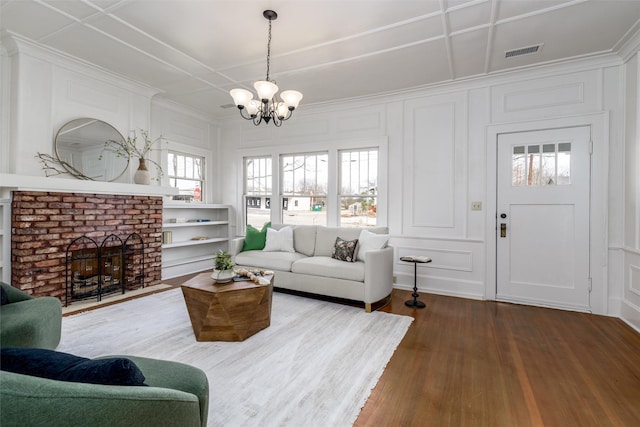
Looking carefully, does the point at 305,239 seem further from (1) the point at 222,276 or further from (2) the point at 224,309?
(2) the point at 224,309

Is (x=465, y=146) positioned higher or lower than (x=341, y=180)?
higher

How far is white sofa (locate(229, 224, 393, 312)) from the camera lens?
11.5 ft

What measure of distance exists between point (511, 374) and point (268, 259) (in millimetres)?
2974

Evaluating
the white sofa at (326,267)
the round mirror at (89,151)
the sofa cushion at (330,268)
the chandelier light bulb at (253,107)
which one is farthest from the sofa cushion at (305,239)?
the round mirror at (89,151)

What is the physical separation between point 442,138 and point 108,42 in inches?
163

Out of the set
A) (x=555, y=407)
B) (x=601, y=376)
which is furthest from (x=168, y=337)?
(x=601, y=376)

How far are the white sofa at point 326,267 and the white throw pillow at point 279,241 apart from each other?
0.33 ft

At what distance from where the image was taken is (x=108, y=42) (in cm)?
328

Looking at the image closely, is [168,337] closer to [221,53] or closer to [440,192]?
[221,53]

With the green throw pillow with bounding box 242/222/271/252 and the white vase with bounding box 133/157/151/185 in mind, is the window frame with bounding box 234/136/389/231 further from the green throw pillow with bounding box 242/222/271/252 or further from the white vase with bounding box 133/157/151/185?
the white vase with bounding box 133/157/151/185

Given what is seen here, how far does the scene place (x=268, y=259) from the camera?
4.24 m

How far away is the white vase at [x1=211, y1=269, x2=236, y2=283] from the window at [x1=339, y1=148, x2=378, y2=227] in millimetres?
2501

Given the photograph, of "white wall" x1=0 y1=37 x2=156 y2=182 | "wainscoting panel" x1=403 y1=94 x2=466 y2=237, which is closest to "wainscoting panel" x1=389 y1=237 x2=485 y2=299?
"wainscoting panel" x1=403 y1=94 x2=466 y2=237

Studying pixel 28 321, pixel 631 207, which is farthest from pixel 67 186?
pixel 631 207
